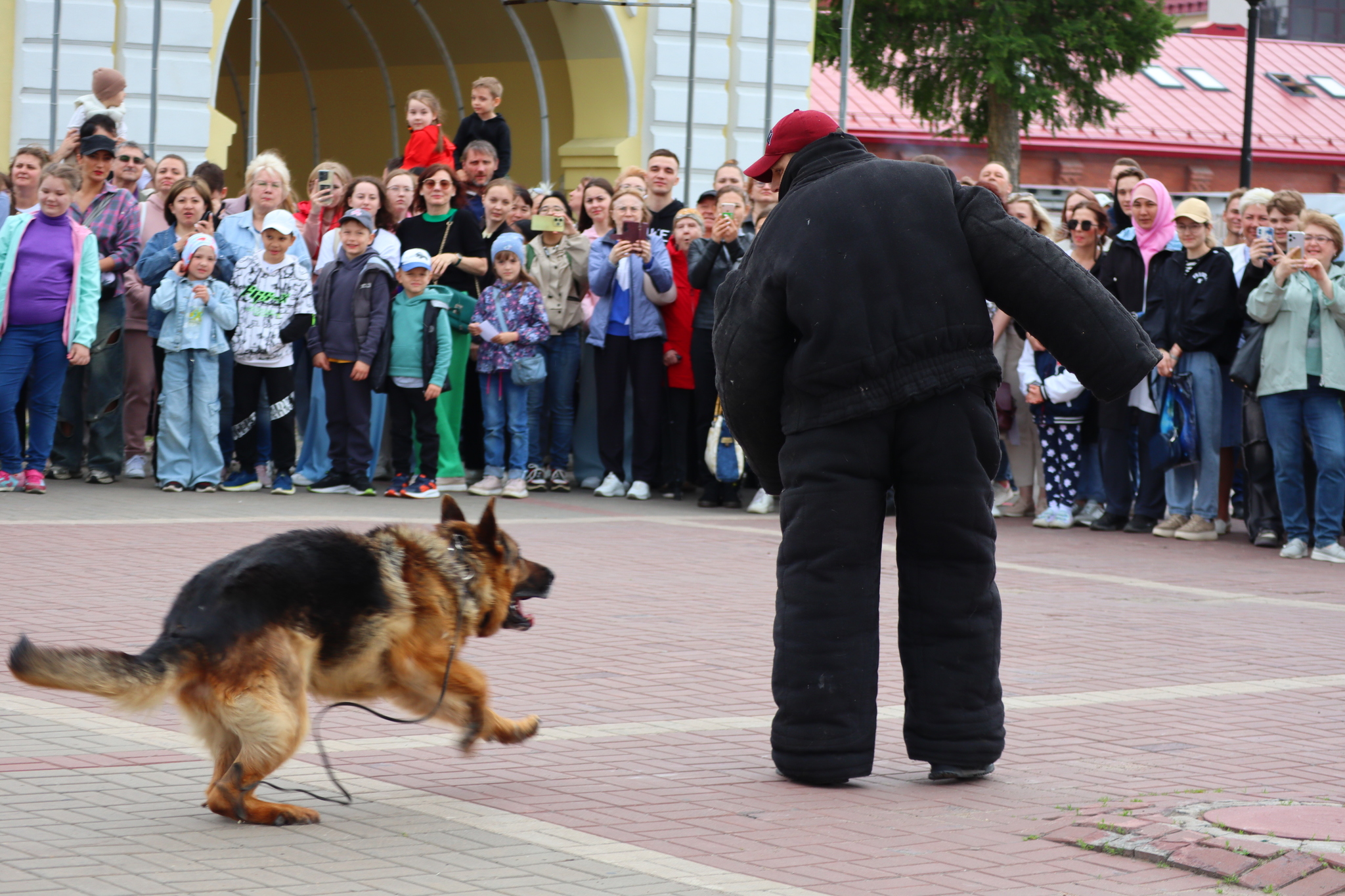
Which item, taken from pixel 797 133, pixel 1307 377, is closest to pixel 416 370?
pixel 1307 377

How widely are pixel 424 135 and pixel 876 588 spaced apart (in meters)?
11.2

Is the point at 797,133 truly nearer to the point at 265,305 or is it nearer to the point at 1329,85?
the point at 265,305

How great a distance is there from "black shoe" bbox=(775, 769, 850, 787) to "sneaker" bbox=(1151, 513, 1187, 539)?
8.17m

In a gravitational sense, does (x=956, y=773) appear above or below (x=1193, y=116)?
below

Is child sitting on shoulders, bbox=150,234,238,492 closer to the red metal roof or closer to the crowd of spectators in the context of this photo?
the crowd of spectators

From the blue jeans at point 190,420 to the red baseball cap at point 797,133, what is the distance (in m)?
7.95

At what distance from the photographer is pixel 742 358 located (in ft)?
19.0

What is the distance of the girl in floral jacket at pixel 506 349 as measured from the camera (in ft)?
45.2

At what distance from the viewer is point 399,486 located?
13625 mm

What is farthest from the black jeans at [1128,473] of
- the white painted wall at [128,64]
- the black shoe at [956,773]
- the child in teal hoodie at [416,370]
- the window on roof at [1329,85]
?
Result: the window on roof at [1329,85]

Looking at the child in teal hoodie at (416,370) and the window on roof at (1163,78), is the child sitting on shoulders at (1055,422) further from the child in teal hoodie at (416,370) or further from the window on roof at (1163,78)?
the window on roof at (1163,78)

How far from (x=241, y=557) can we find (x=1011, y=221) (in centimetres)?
261

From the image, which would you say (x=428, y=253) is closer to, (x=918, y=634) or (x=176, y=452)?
(x=176, y=452)

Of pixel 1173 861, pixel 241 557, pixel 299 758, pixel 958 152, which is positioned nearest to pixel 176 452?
pixel 299 758
